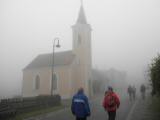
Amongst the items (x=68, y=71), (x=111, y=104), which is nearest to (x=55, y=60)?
(x=68, y=71)

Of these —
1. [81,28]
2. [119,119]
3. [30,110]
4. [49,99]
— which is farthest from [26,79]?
[119,119]

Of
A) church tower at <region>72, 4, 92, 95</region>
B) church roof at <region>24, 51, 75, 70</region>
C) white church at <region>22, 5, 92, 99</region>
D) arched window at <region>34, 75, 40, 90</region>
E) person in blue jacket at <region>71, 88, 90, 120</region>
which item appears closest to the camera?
person in blue jacket at <region>71, 88, 90, 120</region>

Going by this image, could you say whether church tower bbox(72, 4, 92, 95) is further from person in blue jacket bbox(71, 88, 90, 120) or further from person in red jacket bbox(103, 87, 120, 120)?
person in blue jacket bbox(71, 88, 90, 120)

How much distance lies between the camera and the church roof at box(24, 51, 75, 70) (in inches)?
1715

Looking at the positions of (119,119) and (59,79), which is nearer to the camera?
(119,119)

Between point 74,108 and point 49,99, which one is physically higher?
point 74,108

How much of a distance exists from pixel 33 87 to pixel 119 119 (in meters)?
34.5

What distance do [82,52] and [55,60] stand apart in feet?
17.5

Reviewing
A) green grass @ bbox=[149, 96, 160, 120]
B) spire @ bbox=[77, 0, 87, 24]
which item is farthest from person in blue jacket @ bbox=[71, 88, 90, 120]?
spire @ bbox=[77, 0, 87, 24]

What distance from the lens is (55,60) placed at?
4575 centimetres

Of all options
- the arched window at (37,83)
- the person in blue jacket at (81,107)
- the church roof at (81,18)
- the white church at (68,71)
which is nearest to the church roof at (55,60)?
the white church at (68,71)

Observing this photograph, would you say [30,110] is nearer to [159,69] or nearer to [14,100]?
[14,100]

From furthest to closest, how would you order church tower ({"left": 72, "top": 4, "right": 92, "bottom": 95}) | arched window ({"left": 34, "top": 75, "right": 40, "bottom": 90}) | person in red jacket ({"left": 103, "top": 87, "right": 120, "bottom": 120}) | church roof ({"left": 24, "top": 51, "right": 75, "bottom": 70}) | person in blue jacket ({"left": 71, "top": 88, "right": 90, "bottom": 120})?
arched window ({"left": 34, "top": 75, "right": 40, "bottom": 90}), church tower ({"left": 72, "top": 4, "right": 92, "bottom": 95}), church roof ({"left": 24, "top": 51, "right": 75, "bottom": 70}), person in red jacket ({"left": 103, "top": 87, "right": 120, "bottom": 120}), person in blue jacket ({"left": 71, "top": 88, "right": 90, "bottom": 120})

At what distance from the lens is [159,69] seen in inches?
561
